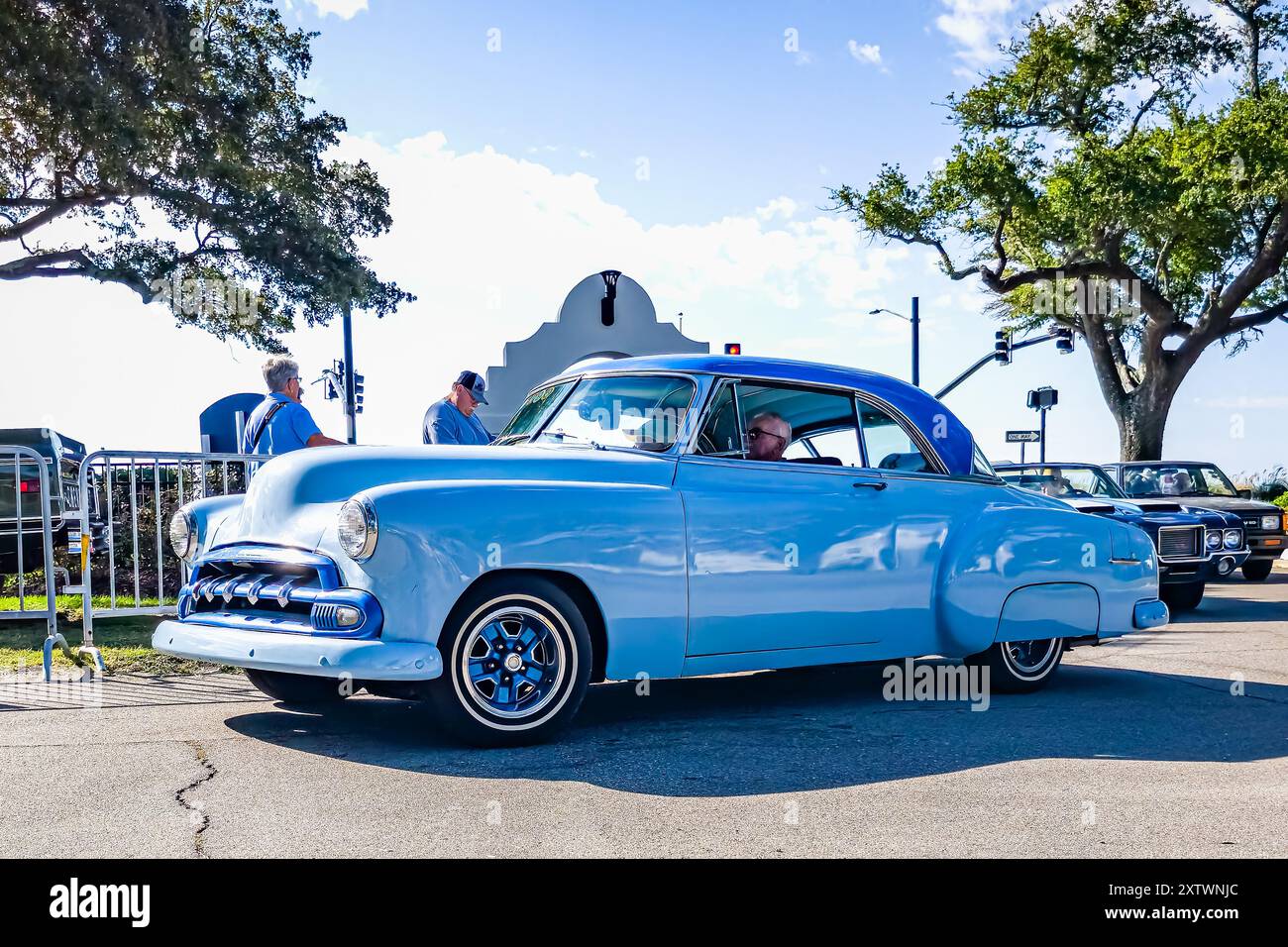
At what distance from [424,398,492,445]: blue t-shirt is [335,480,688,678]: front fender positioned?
3.27 meters

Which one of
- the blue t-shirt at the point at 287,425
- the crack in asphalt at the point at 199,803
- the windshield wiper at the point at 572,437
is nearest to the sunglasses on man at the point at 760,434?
the windshield wiper at the point at 572,437

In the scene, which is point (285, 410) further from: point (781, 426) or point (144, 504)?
point (144, 504)

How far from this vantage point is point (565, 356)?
17.1 metres

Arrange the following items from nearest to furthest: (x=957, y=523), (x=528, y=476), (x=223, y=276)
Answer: (x=528, y=476), (x=957, y=523), (x=223, y=276)

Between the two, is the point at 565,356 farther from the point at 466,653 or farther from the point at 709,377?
the point at 466,653

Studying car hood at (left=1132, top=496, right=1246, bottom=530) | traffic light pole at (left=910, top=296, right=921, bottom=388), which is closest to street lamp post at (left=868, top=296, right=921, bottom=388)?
traffic light pole at (left=910, top=296, right=921, bottom=388)

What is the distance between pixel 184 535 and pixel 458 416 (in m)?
2.64

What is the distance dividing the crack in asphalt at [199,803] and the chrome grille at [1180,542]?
10078 mm

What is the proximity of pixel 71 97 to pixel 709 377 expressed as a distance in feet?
56.6

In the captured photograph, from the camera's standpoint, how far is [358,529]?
511 centimetres

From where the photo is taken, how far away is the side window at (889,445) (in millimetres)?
6742

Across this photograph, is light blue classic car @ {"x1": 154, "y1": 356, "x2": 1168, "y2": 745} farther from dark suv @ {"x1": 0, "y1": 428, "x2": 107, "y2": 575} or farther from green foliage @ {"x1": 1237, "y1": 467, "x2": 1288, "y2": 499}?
green foliage @ {"x1": 1237, "y1": 467, "x2": 1288, "y2": 499}
